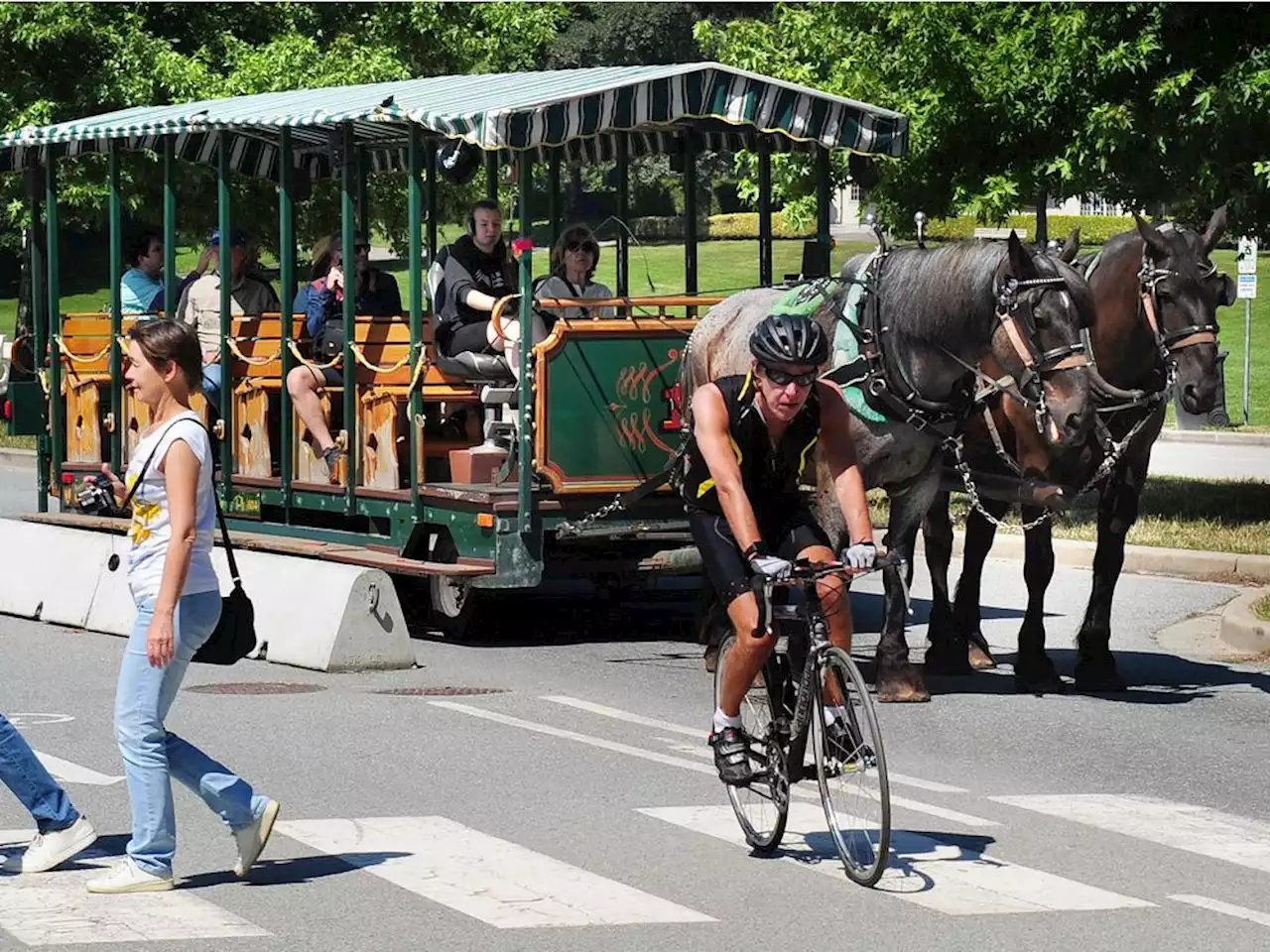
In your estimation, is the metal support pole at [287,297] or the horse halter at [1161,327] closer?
the horse halter at [1161,327]

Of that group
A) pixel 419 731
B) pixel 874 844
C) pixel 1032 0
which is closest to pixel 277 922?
pixel 874 844

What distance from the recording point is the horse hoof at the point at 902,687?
11.9 m

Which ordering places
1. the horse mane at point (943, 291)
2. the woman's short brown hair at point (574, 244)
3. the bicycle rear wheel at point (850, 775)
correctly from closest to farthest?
the bicycle rear wheel at point (850, 775), the horse mane at point (943, 291), the woman's short brown hair at point (574, 244)

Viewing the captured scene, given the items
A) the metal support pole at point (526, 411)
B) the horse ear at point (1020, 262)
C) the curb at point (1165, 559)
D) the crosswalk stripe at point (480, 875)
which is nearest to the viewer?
the crosswalk stripe at point (480, 875)

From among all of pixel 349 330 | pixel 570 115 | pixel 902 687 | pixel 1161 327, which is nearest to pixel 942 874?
pixel 902 687

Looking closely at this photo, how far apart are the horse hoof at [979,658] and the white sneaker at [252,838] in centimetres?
625

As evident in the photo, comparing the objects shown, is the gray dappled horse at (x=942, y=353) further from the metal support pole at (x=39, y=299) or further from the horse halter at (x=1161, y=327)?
the metal support pole at (x=39, y=299)

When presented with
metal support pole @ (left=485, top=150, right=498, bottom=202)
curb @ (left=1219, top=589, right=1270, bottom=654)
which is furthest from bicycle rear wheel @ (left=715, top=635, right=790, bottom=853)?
metal support pole @ (left=485, top=150, right=498, bottom=202)

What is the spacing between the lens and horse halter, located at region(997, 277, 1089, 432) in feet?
37.7

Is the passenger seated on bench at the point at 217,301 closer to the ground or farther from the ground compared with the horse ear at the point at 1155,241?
closer to the ground

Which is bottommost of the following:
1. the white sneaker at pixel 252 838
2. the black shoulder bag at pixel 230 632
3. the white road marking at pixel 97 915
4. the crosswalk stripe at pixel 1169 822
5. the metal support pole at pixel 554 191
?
the crosswalk stripe at pixel 1169 822

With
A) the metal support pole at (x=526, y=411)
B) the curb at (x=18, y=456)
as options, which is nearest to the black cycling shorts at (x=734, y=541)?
the metal support pole at (x=526, y=411)

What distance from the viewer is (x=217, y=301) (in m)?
16.6

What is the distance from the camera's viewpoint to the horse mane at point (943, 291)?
11.8 meters
